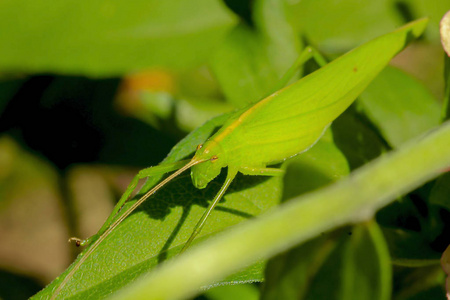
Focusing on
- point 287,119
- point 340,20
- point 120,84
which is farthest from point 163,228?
point 120,84

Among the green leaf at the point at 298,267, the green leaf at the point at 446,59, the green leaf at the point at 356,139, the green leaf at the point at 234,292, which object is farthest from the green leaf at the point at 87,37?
the green leaf at the point at 298,267

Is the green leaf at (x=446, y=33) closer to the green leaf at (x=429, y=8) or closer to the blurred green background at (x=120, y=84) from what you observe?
the blurred green background at (x=120, y=84)

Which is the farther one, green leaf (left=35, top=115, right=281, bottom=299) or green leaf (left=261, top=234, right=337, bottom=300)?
green leaf (left=35, top=115, right=281, bottom=299)

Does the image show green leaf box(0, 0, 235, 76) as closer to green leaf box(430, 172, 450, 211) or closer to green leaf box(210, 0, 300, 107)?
green leaf box(210, 0, 300, 107)

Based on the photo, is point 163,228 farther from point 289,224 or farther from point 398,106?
point 398,106

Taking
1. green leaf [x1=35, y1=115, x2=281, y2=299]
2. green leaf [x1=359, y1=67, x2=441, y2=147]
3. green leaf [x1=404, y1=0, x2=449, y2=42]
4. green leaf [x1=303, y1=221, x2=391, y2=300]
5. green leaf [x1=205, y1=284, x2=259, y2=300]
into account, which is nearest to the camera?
green leaf [x1=303, y1=221, x2=391, y2=300]

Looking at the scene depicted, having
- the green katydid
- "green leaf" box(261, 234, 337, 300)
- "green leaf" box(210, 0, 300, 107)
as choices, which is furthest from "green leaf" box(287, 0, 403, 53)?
"green leaf" box(261, 234, 337, 300)

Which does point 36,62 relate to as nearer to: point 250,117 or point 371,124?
point 250,117
